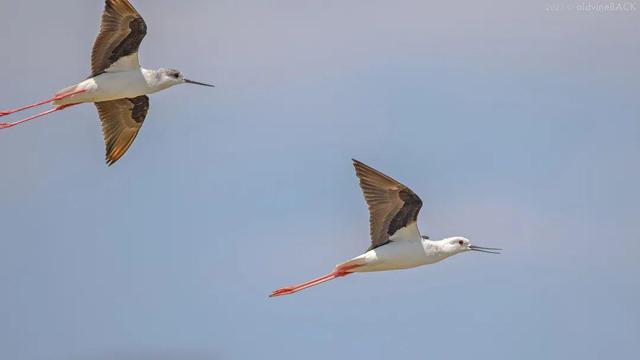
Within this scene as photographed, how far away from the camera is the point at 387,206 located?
63.1ft

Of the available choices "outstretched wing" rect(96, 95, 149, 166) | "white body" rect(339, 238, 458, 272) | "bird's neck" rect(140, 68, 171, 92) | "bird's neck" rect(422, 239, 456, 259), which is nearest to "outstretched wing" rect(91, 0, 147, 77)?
"bird's neck" rect(140, 68, 171, 92)

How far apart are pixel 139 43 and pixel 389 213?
13.4 feet

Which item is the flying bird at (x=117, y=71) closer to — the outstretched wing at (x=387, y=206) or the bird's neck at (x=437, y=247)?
the outstretched wing at (x=387, y=206)

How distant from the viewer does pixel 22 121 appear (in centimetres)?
2083

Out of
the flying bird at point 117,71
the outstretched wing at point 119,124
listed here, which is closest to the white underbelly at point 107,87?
the flying bird at point 117,71

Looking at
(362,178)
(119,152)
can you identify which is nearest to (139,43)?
(119,152)

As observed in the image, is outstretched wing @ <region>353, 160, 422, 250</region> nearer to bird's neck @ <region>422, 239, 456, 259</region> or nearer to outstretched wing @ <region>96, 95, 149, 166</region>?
bird's neck @ <region>422, 239, 456, 259</region>

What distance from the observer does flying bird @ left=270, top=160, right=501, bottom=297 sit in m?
19.1

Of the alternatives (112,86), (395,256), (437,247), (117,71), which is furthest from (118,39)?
(437,247)

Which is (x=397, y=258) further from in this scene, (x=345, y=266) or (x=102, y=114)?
(x=102, y=114)

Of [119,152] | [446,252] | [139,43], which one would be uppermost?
[139,43]

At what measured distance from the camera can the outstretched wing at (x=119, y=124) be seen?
70.5ft

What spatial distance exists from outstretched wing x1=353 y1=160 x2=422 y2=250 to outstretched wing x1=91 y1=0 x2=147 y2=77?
357 centimetres

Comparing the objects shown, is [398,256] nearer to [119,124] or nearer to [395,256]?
[395,256]
